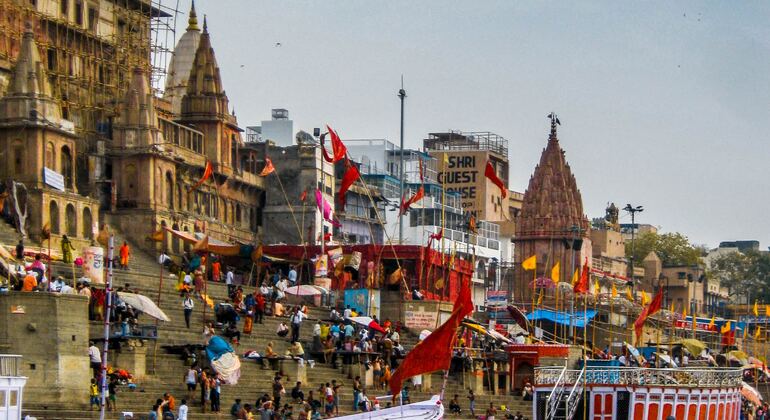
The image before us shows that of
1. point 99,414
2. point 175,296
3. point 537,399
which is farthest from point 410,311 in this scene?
point 99,414

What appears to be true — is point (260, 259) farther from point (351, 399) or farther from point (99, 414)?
point (99, 414)

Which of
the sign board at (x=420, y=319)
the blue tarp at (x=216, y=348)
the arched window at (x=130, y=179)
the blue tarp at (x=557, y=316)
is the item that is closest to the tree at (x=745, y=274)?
the blue tarp at (x=557, y=316)

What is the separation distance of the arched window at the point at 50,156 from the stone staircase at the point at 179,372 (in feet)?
12.4

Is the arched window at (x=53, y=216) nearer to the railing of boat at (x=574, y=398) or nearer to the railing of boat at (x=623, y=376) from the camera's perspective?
the railing of boat at (x=623, y=376)

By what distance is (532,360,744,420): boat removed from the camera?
4612 cm

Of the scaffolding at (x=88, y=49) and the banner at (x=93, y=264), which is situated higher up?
the scaffolding at (x=88, y=49)

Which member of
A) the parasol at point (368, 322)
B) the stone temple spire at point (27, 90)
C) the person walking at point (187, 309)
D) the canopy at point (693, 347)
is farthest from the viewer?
the canopy at point (693, 347)

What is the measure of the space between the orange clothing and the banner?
473 centimetres

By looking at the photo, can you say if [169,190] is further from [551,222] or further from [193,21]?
[551,222]

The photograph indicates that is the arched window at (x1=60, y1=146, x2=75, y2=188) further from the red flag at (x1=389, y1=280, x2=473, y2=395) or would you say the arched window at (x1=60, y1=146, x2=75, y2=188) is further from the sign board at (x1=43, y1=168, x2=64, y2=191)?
the red flag at (x1=389, y1=280, x2=473, y2=395)

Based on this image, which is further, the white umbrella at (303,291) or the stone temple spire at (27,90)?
the stone temple spire at (27,90)

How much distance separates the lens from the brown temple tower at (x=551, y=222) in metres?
97.8

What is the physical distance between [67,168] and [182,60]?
69.4ft

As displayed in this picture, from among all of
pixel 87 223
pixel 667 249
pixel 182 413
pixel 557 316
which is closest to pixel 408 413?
pixel 182 413
